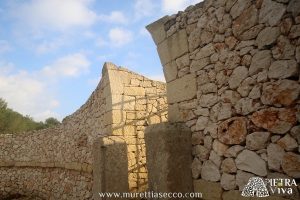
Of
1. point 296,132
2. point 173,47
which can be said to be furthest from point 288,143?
point 173,47

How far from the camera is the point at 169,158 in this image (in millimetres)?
3535

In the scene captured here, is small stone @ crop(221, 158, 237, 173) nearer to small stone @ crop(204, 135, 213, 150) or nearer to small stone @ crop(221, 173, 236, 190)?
small stone @ crop(221, 173, 236, 190)

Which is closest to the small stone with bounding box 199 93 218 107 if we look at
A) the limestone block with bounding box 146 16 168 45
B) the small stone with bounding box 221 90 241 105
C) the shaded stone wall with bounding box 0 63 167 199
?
the small stone with bounding box 221 90 241 105

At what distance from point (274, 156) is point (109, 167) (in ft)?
11.9

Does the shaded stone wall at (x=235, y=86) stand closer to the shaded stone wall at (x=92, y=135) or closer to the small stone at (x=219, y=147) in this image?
the small stone at (x=219, y=147)

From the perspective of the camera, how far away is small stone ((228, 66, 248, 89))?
3.11 m

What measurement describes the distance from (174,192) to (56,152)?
8.04 meters

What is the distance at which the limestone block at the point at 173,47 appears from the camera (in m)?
4.07

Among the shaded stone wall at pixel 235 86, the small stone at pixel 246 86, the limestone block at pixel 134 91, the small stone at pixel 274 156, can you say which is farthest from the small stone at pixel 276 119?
the limestone block at pixel 134 91

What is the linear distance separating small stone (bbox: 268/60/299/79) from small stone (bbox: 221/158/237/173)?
1110 mm

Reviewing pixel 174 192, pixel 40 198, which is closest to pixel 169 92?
pixel 174 192

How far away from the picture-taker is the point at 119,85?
22.3ft

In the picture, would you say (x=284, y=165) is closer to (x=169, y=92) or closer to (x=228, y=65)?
(x=228, y=65)

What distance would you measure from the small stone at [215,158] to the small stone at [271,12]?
Answer: 1.68 m
